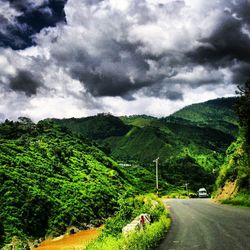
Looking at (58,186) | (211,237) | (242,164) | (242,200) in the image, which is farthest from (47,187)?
(211,237)

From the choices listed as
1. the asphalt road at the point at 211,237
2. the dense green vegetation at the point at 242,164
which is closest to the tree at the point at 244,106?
the dense green vegetation at the point at 242,164

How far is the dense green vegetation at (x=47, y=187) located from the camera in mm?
43250

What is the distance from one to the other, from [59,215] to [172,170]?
405 feet

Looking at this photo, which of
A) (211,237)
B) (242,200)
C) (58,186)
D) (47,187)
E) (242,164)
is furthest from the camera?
(58,186)

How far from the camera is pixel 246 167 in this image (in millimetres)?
42188

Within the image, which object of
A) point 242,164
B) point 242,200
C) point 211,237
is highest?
point 242,164

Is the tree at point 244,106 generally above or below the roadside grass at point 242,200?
above

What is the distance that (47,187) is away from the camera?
52.9m

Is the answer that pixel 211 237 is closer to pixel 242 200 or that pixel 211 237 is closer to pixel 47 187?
pixel 242 200

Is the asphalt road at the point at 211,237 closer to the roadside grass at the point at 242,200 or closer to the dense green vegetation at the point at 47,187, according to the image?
the roadside grass at the point at 242,200

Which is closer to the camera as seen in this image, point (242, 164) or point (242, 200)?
point (242, 200)

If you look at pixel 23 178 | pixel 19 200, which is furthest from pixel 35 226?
pixel 23 178

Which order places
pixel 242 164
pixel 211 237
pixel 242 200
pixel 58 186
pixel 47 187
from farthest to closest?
1. pixel 58 186
2. pixel 47 187
3. pixel 242 164
4. pixel 242 200
5. pixel 211 237

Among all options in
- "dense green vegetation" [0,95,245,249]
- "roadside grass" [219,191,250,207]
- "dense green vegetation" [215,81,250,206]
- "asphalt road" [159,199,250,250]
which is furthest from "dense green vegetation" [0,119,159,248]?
"asphalt road" [159,199,250,250]
